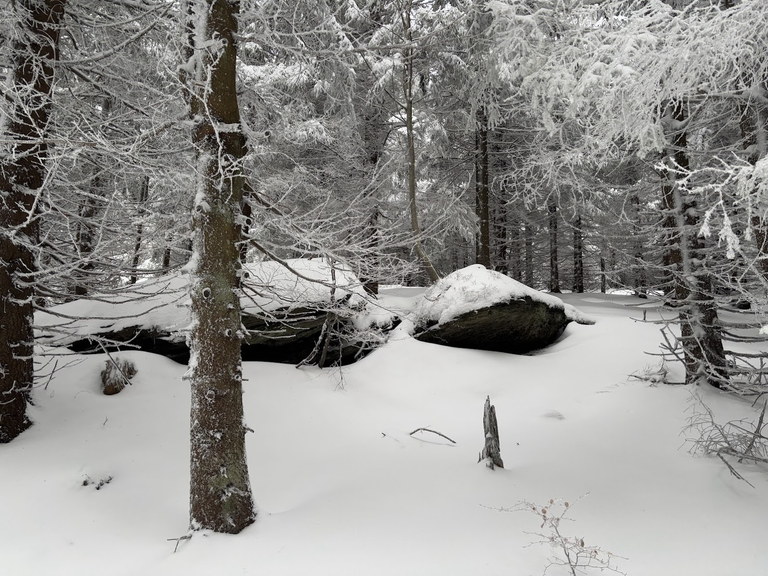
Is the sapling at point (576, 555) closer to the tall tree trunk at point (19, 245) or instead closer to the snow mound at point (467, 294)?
the snow mound at point (467, 294)

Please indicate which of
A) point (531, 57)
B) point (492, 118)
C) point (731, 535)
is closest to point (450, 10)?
point (492, 118)

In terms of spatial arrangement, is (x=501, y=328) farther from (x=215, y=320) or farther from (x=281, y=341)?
(x=215, y=320)

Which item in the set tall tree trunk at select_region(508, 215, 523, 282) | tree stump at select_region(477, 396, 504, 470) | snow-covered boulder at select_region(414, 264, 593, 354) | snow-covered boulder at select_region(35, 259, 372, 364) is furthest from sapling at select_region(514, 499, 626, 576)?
tall tree trunk at select_region(508, 215, 523, 282)

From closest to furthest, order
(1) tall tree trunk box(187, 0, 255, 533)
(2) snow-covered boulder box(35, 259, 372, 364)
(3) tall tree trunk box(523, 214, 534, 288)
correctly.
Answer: (1) tall tree trunk box(187, 0, 255, 533) → (2) snow-covered boulder box(35, 259, 372, 364) → (3) tall tree trunk box(523, 214, 534, 288)

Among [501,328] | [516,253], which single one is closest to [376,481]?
[501,328]

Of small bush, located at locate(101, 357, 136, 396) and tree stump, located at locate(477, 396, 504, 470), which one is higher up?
small bush, located at locate(101, 357, 136, 396)

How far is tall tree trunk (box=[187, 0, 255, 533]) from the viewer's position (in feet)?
12.0

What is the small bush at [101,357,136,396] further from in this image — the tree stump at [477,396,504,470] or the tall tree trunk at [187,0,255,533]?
the tree stump at [477,396,504,470]

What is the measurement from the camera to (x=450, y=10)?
31.7 feet

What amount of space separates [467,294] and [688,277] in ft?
12.1

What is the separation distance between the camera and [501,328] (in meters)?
8.92

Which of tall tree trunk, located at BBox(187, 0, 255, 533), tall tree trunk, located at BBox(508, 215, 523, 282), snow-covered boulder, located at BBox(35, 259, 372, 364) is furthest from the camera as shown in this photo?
tall tree trunk, located at BBox(508, 215, 523, 282)

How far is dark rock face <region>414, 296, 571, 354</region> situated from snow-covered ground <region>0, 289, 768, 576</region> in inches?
56.9

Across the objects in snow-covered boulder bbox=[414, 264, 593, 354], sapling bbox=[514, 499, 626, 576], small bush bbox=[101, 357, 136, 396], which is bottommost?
sapling bbox=[514, 499, 626, 576]
